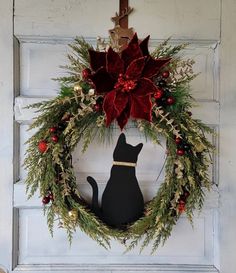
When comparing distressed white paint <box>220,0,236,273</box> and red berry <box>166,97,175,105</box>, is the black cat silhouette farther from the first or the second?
distressed white paint <box>220,0,236,273</box>

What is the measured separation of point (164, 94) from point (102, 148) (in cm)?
29

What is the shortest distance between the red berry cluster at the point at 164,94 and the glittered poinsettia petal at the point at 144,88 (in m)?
0.02

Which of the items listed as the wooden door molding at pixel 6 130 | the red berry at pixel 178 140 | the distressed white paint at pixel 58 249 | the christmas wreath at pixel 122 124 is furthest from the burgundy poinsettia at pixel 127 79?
the distressed white paint at pixel 58 249

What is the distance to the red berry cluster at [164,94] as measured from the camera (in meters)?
0.95

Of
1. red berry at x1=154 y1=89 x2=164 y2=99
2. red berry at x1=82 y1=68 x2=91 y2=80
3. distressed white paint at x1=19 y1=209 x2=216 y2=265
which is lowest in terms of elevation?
distressed white paint at x1=19 y1=209 x2=216 y2=265

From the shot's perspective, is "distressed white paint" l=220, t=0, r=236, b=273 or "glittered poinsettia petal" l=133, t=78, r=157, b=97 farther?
"distressed white paint" l=220, t=0, r=236, b=273

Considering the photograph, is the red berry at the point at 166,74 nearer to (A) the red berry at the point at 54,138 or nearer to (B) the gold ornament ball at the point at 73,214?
(A) the red berry at the point at 54,138

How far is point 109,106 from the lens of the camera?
95 centimetres

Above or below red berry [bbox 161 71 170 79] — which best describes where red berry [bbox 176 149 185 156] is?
below

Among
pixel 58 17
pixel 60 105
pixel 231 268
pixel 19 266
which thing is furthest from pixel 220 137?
pixel 19 266

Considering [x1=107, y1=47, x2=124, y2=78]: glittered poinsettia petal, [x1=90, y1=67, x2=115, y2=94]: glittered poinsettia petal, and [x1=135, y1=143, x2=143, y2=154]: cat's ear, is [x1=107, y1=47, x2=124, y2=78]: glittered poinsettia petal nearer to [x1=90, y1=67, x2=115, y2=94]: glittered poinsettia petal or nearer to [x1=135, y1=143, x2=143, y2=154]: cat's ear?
[x1=90, y1=67, x2=115, y2=94]: glittered poinsettia petal

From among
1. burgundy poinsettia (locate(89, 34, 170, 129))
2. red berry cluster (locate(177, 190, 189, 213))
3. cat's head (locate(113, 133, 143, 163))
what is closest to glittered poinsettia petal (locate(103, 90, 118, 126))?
burgundy poinsettia (locate(89, 34, 170, 129))

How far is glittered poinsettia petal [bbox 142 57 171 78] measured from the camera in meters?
0.94

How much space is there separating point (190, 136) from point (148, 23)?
1.42 feet
